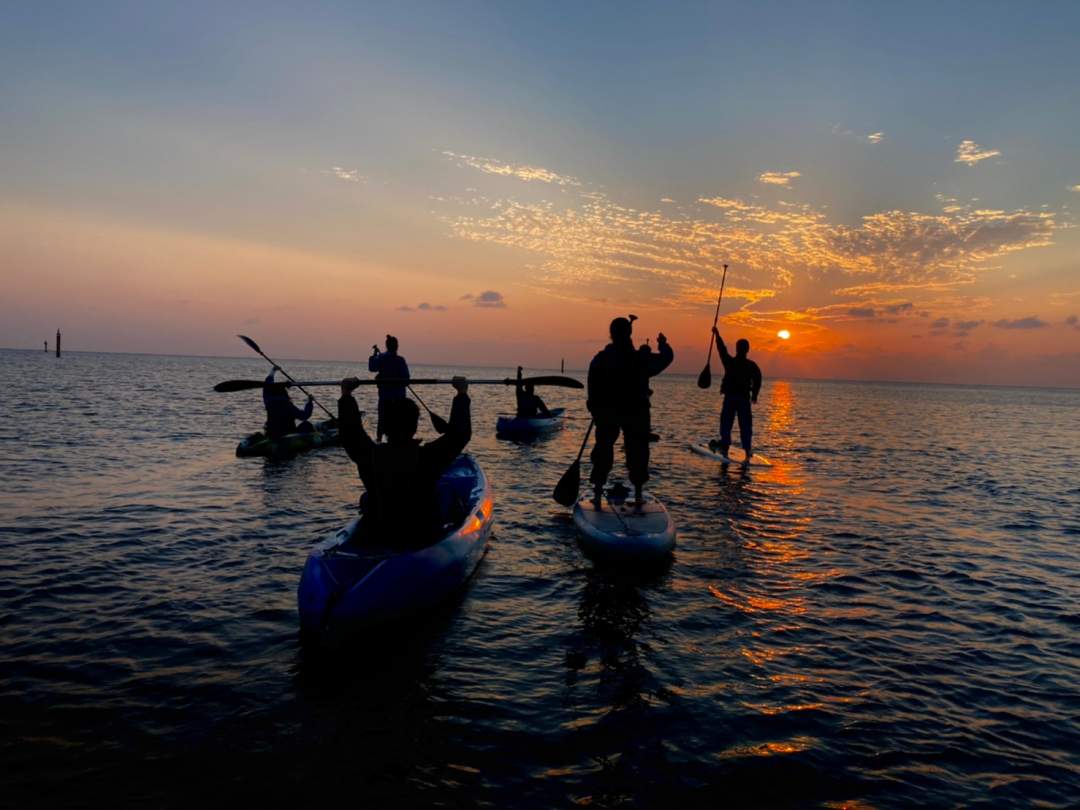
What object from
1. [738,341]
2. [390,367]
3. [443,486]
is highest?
[738,341]

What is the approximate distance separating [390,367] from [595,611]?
36.5 feet

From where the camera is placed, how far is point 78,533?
34.6ft

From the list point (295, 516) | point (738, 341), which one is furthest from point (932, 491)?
point (295, 516)

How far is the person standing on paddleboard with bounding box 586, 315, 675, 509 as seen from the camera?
10422 mm

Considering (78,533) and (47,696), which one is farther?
(78,533)

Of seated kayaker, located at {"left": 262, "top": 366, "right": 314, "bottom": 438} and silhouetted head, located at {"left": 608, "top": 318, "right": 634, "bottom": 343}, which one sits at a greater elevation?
silhouetted head, located at {"left": 608, "top": 318, "right": 634, "bottom": 343}

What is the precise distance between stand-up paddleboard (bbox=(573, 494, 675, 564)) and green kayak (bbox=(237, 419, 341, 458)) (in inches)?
456

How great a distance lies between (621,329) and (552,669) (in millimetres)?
5851

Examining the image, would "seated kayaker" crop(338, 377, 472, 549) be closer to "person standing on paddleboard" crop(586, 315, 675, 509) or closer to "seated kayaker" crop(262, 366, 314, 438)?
"person standing on paddleboard" crop(586, 315, 675, 509)

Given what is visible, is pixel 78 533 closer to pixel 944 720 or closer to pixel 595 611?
pixel 595 611

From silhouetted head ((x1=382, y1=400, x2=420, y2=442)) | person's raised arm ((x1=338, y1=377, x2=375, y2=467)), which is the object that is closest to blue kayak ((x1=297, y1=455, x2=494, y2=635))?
person's raised arm ((x1=338, y1=377, x2=375, y2=467))

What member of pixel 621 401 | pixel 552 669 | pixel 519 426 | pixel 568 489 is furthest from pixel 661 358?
pixel 519 426

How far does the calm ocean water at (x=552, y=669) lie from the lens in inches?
179

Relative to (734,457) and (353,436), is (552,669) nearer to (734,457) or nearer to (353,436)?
(353,436)
